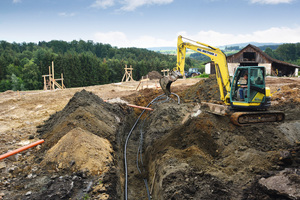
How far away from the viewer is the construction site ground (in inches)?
227

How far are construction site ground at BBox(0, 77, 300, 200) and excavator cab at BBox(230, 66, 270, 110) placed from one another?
0.89 meters

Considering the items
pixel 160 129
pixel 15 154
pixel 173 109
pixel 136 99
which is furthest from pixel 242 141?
pixel 136 99

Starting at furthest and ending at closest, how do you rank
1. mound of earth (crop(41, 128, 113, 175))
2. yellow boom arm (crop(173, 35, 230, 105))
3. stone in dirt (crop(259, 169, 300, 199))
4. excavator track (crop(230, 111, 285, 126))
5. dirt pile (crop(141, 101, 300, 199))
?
1. yellow boom arm (crop(173, 35, 230, 105))
2. excavator track (crop(230, 111, 285, 126))
3. mound of earth (crop(41, 128, 113, 175))
4. dirt pile (crop(141, 101, 300, 199))
5. stone in dirt (crop(259, 169, 300, 199))

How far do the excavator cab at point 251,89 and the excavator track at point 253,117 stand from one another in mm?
305

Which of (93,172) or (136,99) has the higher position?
(136,99)

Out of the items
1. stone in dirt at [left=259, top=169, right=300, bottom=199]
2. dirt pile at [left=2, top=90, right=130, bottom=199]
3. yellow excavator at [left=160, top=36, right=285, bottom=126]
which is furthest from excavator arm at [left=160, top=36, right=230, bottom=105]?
stone in dirt at [left=259, top=169, right=300, bottom=199]

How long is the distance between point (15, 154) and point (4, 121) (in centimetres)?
634

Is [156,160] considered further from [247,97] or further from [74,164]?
[247,97]

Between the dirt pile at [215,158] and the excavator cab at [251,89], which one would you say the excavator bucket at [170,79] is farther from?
the excavator cab at [251,89]

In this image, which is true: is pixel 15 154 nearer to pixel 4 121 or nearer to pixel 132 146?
pixel 132 146

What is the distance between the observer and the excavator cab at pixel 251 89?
881cm

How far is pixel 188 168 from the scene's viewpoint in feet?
22.2

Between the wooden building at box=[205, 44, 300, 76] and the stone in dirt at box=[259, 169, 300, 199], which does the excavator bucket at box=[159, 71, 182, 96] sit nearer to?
the stone in dirt at box=[259, 169, 300, 199]

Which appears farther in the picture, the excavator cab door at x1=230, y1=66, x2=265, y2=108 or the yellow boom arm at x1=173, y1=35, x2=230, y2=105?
the yellow boom arm at x1=173, y1=35, x2=230, y2=105
